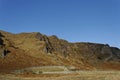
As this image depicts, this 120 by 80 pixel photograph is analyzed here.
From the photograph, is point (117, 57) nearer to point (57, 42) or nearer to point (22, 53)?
point (57, 42)

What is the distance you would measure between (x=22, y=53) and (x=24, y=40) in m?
18.2

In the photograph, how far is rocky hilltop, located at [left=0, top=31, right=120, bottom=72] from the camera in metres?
101

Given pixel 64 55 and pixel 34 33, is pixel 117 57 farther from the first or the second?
pixel 34 33

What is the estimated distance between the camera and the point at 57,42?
136375mm

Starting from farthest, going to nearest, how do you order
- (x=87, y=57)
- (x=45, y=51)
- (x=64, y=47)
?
(x=87, y=57)
(x=64, y=47)
(x=45, y=51)

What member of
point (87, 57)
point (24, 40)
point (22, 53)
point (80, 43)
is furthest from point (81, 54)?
point (22, 53)

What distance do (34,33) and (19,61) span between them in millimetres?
32870

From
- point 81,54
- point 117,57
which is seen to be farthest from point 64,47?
point 117,57

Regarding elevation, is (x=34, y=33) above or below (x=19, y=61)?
above

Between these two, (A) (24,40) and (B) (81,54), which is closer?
(A) (24,40)

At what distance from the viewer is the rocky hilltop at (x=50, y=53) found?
10064cm

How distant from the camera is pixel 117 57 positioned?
15712 cm

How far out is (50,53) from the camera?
4724 inches

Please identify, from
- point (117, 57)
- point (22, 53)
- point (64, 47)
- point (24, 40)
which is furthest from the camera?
point (117, 57)
